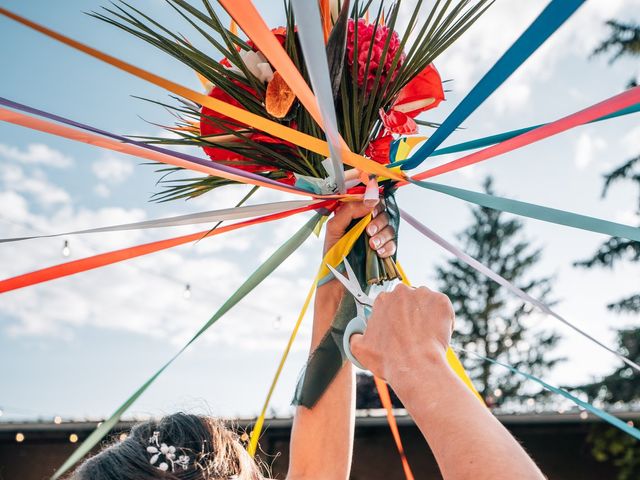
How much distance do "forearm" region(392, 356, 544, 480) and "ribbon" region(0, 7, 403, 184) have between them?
614mm

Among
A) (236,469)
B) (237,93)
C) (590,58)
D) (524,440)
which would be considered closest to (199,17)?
(237,93)

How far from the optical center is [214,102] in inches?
54.7

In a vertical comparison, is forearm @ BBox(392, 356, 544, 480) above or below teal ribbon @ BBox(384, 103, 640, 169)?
below

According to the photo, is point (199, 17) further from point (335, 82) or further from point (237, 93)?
point (335, 82)

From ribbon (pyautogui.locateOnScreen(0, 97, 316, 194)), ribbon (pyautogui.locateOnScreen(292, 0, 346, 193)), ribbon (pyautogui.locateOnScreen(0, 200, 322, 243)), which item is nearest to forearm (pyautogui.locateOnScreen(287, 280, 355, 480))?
ribbon (pyautogui.locateOnScreen(0, 200, 322, 243))

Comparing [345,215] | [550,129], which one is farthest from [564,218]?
[345,215]

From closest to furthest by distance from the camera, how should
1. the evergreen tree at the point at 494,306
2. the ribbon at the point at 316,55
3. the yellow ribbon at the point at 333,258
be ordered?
the ribbon at the point at 316,55, the yellow ribbon at the point at 333,258, the evergreen tree at the point at 494,306

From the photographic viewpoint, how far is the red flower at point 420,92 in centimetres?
172

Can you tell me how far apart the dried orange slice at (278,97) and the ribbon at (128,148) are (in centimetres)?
18

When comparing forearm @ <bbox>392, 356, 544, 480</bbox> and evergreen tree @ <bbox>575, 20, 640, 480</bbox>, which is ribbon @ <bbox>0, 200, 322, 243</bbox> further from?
evergreen tree @ <bbox>575, 20, 640, 480</bbox>

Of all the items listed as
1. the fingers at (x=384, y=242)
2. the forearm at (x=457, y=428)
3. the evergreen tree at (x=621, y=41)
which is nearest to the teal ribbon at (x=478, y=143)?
the fingers at (x=384, y=242)

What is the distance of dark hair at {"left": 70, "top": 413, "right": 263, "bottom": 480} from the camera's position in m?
1.20

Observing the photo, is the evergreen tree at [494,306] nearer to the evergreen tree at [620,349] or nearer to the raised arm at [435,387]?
the evergreen tree at [620,349]

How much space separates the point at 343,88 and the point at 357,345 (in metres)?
0.76
